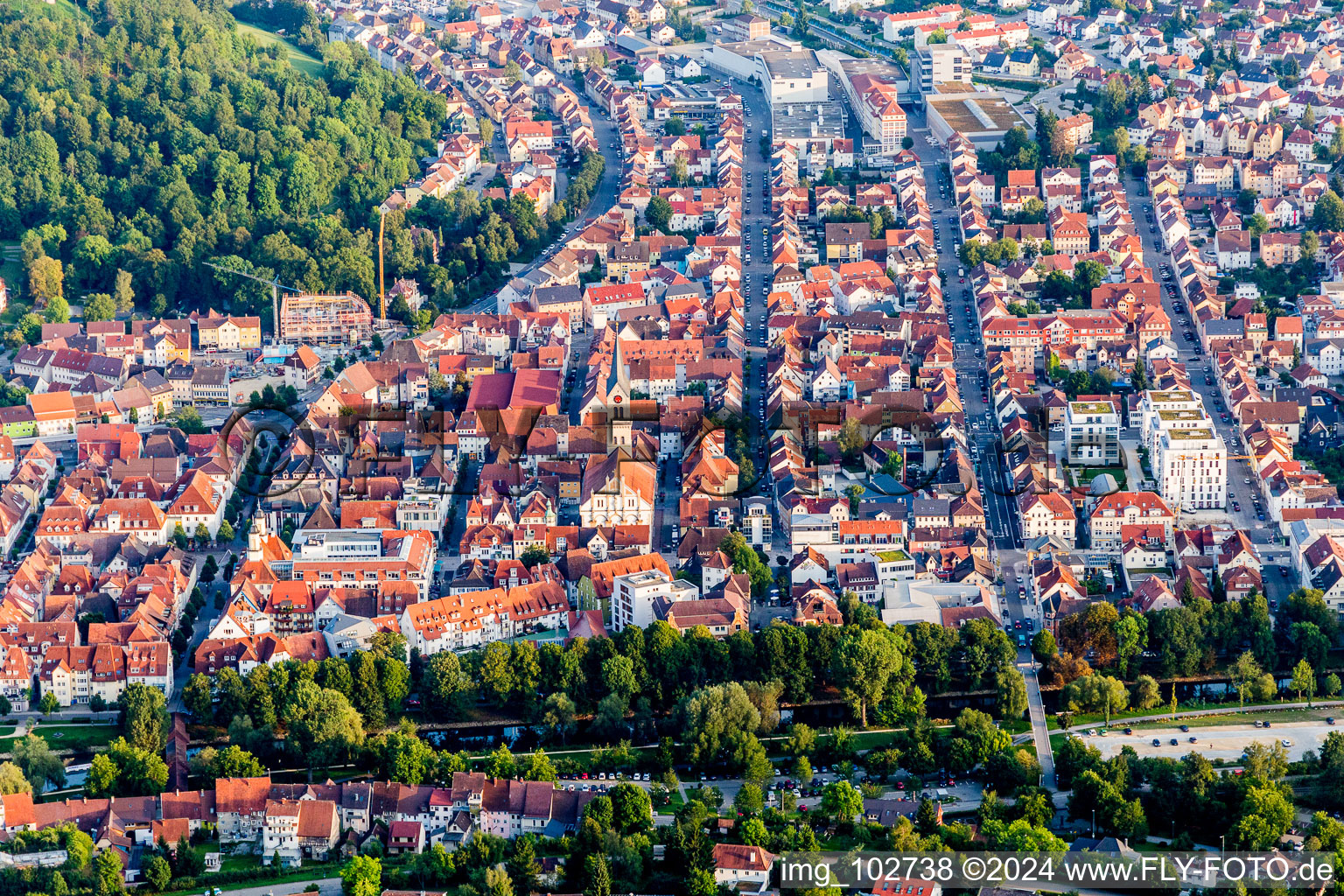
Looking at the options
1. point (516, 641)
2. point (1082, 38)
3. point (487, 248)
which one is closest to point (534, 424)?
point (516, 641)

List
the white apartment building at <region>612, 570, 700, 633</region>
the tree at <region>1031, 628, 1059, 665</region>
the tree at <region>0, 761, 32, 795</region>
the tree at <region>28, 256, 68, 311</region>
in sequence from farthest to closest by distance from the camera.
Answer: the tree at <region>28, 256, 68, 311</region> → the white apartment building at <region>612, 570, 700, 633</region> → the tree at <region>1031, 628, 1059, 665</region> → the tree at <region>0, 761, 32, 795</region>

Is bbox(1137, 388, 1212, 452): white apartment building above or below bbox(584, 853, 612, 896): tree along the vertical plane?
above

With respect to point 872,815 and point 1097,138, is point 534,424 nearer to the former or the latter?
point 872,815

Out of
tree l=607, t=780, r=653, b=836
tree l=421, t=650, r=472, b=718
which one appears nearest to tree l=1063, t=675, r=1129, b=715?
tree l=607, t=780, r=653, b=836

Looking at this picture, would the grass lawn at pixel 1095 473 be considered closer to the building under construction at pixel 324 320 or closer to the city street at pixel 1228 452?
the city street at pixel 1228 452

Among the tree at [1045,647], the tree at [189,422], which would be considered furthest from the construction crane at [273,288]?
the tree at [1045,647]

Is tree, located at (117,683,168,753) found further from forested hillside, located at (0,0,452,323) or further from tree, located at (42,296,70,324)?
forested hillside, located at (0,0,452,323)
